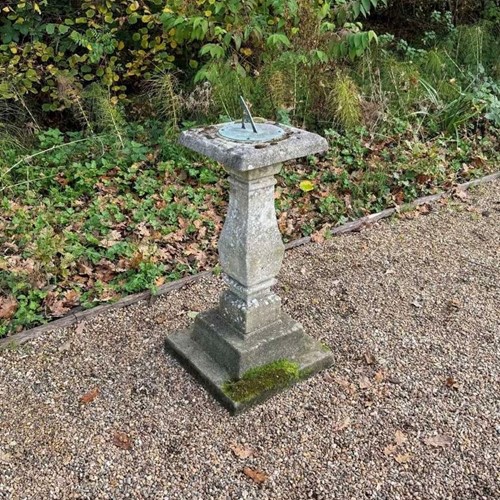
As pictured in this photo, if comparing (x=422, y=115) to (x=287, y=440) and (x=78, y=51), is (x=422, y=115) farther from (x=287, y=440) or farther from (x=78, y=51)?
(x=287, y=440)

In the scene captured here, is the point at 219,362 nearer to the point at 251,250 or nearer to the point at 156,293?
the point at 251,250

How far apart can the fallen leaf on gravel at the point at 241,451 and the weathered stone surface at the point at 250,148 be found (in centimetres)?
123

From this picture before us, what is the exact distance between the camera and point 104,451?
248cm

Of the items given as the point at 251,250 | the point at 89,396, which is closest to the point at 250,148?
the point at 251,250

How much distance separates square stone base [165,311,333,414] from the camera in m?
2.71

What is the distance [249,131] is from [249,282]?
71cm

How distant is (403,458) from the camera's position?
2.43m

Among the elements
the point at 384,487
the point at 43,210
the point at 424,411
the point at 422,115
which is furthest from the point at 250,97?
the point at 384,487

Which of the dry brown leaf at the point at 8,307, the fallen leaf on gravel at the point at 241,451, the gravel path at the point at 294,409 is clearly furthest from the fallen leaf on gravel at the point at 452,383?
the dry brown leaf at the point at 8,307

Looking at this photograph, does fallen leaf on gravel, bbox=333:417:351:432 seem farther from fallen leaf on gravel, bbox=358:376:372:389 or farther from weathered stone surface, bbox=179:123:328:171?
weathered stone surface, bbox=179:123:328:171

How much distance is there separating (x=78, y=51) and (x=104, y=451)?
15.5ft

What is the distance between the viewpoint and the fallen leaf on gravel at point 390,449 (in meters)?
2.46

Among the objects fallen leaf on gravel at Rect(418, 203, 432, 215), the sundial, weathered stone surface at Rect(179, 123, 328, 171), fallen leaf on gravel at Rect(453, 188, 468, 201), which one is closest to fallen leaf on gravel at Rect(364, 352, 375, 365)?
weathered stone surface at Rect(179, 123, 328, 171)

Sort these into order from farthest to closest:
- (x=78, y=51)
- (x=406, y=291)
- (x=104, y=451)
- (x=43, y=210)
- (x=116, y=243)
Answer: (x=78, y=51), (x=43, y=210), (x=116, y=243), (x=406, y=291), (x=104, y=451)
